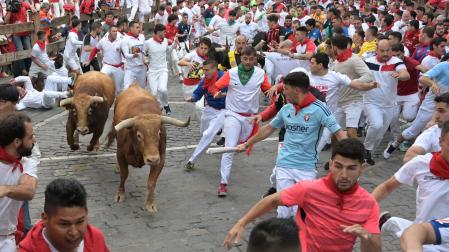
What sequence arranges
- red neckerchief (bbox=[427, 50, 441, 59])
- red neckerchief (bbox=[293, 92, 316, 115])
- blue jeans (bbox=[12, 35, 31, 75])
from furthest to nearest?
blue jeans (bbox=[12, 35, 31, 75]) < red neckerchief (bbox=[427, 50, 441, 59]) < red neckerchief (bbox=[293, 92, 316, 115])

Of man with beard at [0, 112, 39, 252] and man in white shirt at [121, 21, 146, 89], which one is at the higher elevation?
man with beard at [0, 112, 39, 252]

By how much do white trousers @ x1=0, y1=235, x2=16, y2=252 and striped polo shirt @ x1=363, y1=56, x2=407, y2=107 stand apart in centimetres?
701

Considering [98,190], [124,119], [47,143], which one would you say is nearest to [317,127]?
[124,119]

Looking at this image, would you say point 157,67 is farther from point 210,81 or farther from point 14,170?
point 14,170

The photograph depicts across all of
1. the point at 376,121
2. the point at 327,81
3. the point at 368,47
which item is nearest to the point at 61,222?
the point at 327,81

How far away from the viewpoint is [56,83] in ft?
50.2

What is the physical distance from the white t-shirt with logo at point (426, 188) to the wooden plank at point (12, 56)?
13.4 meters

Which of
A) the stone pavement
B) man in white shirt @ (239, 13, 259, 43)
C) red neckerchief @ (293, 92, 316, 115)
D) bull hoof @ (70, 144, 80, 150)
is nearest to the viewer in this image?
red neckerchief @ (293, 92, 316, 115)

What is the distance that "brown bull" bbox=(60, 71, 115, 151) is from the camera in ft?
34.7

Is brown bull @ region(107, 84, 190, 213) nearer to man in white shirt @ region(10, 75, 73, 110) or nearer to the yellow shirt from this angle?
man in white shirt @ region(10, 75, 73, 110)

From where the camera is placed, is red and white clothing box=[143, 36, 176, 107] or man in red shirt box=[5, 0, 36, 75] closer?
red and white clothing box=[143, 36, 176, 107]

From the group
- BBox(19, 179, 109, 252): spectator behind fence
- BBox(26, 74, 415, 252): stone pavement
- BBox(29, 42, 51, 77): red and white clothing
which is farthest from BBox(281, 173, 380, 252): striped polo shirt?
BBox(29, 42, 51, 77): red and white clothing

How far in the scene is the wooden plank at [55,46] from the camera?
1834 centimetres

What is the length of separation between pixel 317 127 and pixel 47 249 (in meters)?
4.00
